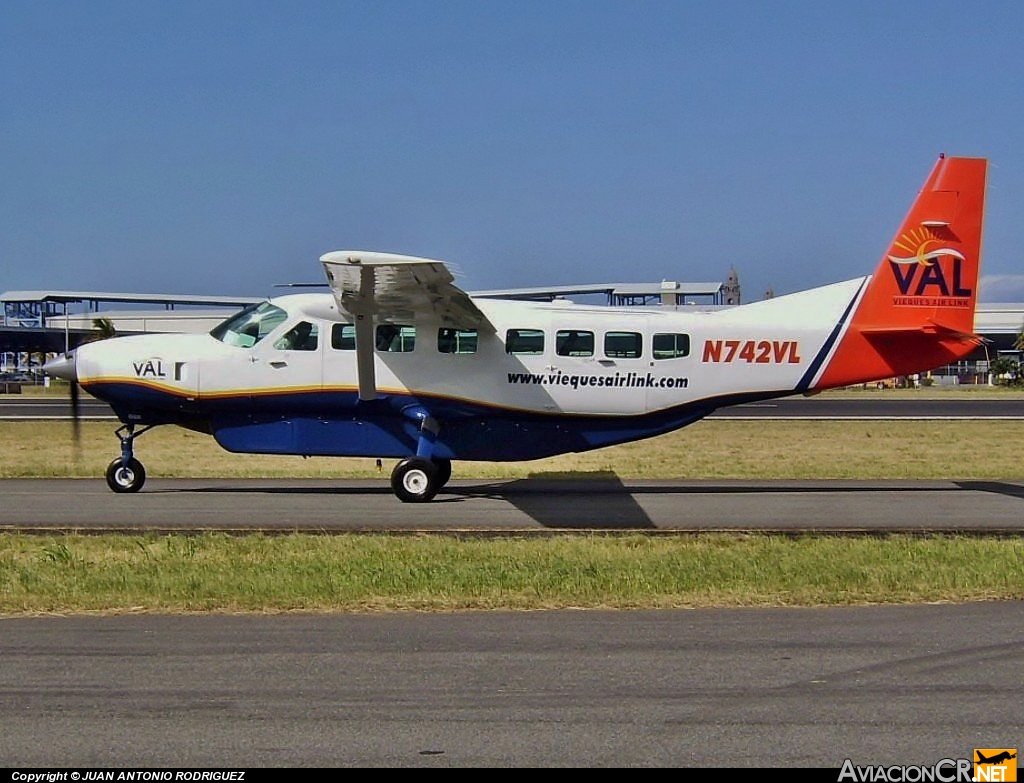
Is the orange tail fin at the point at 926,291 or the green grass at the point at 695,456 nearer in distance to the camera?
the orange tail fin at the point at 926,291

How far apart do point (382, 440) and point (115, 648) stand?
36.0 feet

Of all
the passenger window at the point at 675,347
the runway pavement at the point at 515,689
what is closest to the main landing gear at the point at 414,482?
the passenger window at the point at 675,347

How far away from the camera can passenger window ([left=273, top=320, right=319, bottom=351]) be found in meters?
19.1

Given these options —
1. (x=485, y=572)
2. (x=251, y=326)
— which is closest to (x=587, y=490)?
(x=251, y=326)

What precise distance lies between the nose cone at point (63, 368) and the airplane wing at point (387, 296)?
172 inches

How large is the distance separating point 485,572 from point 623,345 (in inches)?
329

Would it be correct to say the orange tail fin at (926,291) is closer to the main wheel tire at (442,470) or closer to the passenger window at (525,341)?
the passenger window at (525,341)

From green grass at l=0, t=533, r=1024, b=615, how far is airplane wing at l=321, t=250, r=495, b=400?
3575 mm

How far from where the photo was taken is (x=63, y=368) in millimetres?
19156

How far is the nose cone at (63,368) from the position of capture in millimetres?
19125

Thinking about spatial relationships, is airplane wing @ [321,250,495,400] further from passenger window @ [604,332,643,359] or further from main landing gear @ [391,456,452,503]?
passenger window @ [604,332,643,359]

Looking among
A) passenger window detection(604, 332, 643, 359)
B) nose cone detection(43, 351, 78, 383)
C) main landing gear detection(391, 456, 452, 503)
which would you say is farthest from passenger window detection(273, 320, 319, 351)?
passenger window detection(604, 332, 643, 359)

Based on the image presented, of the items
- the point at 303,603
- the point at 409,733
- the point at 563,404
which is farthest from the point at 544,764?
the point at 563,404

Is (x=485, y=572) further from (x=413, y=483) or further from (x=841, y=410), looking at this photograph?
(x=841, y=410)
